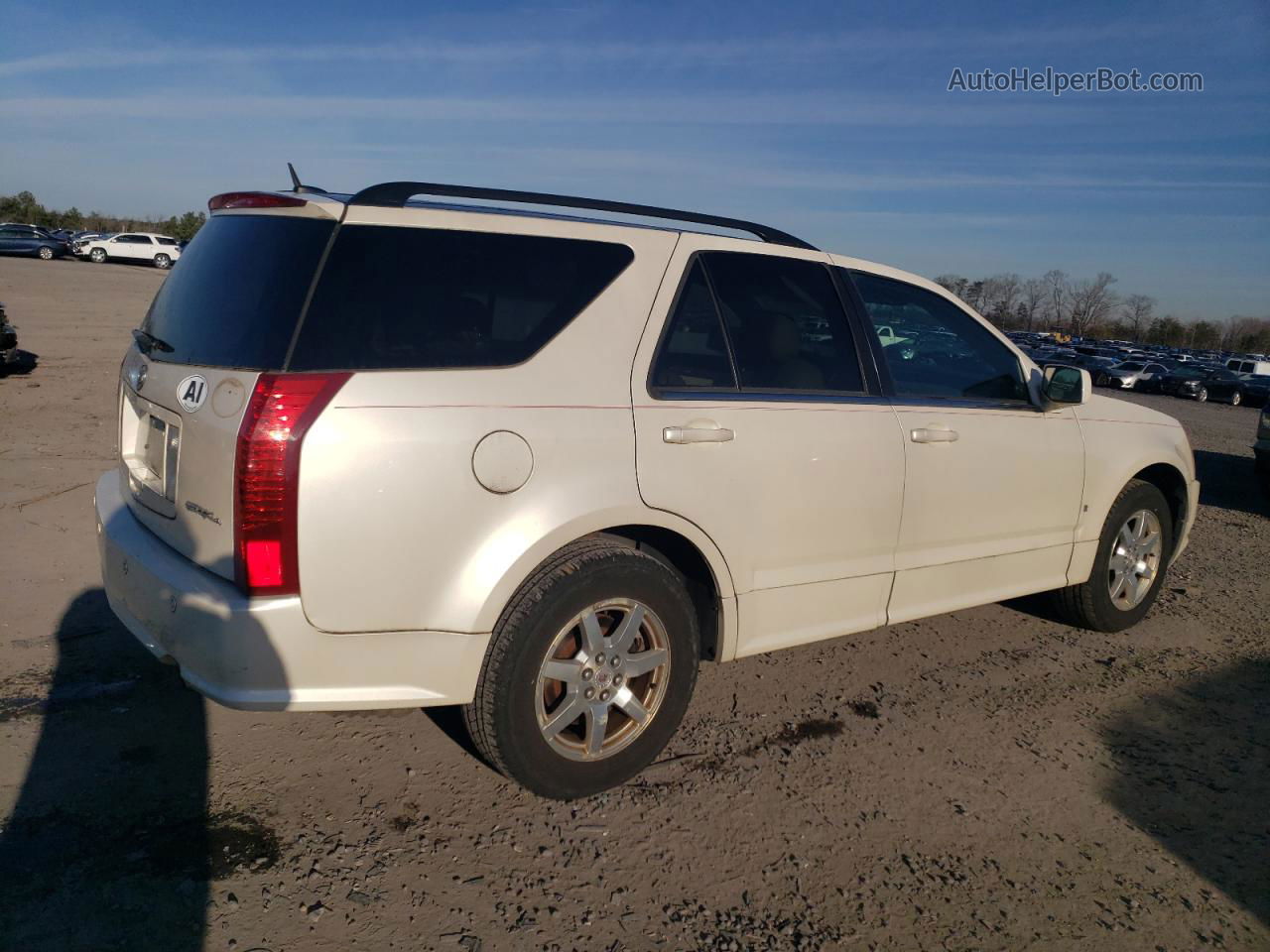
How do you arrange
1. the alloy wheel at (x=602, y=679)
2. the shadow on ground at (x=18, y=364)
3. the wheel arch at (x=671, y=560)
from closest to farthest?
the wheel arch at (x=671, y=560) < the alloy wheel at (x=602, y=679) < the shadow on ground at (x=18, y=364)

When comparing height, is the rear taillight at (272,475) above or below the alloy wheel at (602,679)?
above

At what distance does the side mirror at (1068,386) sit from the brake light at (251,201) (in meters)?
3.37

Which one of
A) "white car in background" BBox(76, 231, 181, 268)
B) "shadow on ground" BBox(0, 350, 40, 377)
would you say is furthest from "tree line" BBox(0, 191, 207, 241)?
"shadow on ground" BBox(0, 350, 40, 377)

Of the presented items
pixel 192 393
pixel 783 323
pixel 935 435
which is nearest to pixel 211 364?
pixel 192 393

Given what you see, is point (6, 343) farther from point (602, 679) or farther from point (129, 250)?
point (129, 250)

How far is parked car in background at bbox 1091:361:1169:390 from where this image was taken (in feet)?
129

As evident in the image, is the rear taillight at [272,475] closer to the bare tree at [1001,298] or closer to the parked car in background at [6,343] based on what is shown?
the parked car in background at [6,343]

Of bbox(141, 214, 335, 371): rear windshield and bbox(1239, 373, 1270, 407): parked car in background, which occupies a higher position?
bbox(141, 214, 335, 371): rear windshield

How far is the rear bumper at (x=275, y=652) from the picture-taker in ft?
8.15

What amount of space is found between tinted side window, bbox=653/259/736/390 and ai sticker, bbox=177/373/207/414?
140 centimetres

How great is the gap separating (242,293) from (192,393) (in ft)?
1.10

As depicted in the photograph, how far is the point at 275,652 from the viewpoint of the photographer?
2.50m

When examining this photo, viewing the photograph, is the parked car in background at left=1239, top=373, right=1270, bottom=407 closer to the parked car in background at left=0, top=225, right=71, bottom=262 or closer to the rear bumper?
the rear bumper

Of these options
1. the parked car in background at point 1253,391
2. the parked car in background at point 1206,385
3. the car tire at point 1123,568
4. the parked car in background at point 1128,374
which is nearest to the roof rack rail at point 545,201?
the car tire at point 1123,568
